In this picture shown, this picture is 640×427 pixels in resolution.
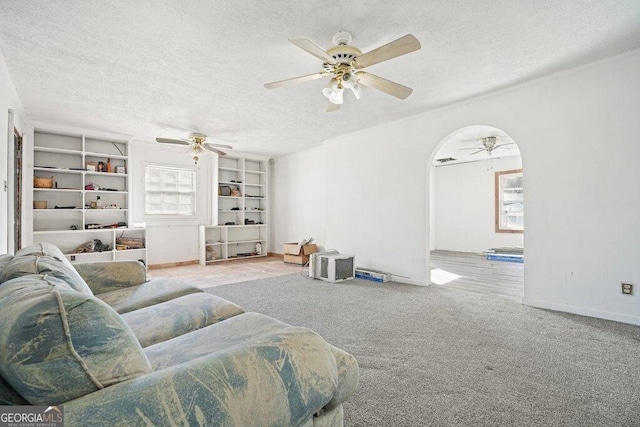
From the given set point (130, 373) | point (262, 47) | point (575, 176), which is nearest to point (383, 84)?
point (262, 47)

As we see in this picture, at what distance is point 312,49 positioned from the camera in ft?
7.39

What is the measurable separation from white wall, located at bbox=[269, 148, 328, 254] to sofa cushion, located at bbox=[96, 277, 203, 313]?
4361 mm

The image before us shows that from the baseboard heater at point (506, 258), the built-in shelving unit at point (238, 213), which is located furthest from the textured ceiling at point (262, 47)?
the baseboard heater at point (506, 258)

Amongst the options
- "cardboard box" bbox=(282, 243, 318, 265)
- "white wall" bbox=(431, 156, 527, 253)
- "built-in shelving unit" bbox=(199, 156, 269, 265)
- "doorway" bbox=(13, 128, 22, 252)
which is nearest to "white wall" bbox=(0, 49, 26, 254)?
"doorway" bbox=(13, 128, 22, 252)

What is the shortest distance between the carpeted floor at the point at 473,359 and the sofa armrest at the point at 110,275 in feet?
4.57

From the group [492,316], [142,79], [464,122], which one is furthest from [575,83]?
[142,79]

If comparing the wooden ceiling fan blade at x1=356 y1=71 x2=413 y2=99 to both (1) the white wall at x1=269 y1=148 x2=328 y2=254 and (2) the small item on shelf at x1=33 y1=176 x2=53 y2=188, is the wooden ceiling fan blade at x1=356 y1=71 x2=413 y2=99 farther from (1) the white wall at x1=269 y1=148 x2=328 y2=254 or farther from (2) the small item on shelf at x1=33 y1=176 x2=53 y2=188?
(2) the small item on shelf at x1=33 y1=176 x2=53 y2=188

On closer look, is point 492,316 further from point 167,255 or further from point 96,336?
point 167,255

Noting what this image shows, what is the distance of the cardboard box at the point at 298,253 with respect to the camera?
6430mm

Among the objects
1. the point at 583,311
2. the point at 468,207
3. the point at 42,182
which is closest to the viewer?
the point at 583,311

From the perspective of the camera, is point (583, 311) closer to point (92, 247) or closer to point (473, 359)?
point (473, 359)

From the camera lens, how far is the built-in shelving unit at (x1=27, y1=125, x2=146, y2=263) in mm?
5078

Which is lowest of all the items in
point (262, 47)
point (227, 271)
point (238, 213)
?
point (227, 271)

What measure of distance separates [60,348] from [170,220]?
6373 millimetres
